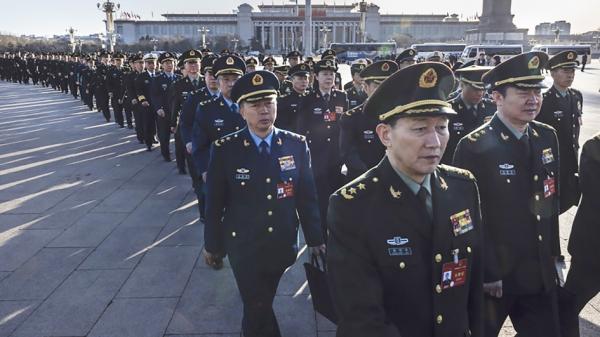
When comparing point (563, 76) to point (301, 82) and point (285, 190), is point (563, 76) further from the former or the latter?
point (285, 190)

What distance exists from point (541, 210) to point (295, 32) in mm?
130629

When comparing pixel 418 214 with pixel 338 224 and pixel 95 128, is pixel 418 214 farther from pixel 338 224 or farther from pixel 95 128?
pixel 95 128

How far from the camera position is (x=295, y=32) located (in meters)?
128

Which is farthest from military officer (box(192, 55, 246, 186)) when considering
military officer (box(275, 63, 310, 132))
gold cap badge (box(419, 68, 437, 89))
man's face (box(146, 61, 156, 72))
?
man's face (box(146, 61, 156, 72))

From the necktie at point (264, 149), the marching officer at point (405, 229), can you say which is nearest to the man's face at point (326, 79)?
the necktie at point (264, 149)

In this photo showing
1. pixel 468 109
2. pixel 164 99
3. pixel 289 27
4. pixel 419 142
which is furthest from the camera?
pixel 289 27

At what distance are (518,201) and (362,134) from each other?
100 inches

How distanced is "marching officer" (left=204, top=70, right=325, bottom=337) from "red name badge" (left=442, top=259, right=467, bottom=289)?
1.50 m

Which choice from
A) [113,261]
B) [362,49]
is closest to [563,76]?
[113,261]

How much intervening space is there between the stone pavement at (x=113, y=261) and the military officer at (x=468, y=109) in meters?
2.14

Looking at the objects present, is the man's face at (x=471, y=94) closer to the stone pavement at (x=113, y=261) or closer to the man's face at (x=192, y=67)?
the stone pavement at (x=113, y=261)

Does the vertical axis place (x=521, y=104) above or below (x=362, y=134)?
above

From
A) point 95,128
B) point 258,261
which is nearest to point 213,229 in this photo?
point 258,261

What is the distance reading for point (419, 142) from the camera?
2.04 meters
